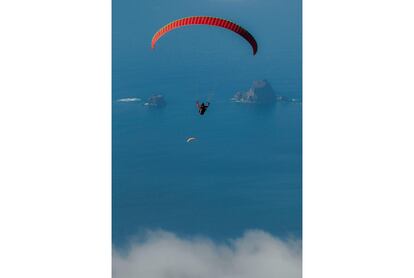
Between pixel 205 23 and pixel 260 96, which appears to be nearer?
pixel 205 23

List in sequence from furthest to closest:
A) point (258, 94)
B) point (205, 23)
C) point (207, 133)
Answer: point (258, 94) → point (207, 133) → point (205, 23)

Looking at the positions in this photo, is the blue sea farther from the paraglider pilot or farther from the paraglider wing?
the paraglider wing

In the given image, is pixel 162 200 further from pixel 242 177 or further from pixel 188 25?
pixel 188 25

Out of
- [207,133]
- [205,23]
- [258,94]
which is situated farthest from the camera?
[258,94]

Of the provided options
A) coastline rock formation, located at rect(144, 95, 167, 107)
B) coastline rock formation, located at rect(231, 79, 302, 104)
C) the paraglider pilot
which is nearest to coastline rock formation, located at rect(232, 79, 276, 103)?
coastline rock formation, located at rect(231, 79, 302, 104)

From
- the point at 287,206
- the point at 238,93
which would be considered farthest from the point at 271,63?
the point at 287,206

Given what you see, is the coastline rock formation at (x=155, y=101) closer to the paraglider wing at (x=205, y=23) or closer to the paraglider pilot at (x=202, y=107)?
the paraglider pilot at (x=202, y=107)

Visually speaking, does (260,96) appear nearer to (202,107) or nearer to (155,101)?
(202,107)

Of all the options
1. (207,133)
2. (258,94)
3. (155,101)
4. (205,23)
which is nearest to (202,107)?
(207,133)
